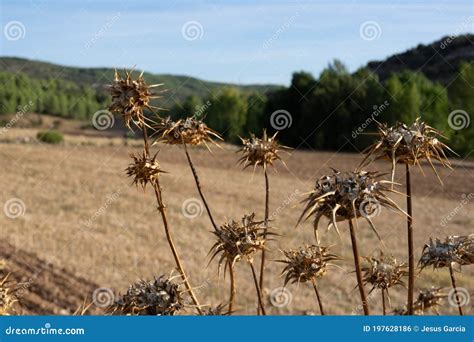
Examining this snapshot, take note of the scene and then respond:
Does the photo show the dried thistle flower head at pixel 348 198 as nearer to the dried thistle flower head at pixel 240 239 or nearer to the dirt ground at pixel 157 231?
the dirt ground at pixel 157 231

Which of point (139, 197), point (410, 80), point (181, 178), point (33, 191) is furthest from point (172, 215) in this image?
point (410, 80)

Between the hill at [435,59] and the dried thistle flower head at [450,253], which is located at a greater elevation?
the hill at [435,59]

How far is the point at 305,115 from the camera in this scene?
69000 millimetres

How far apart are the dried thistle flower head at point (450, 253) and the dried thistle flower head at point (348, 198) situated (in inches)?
23.9

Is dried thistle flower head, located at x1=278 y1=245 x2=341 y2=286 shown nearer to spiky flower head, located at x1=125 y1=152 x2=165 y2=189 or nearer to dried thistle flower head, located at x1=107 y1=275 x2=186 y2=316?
dried thistle flower head, located at x1=107 y1=275 x2=186 y2=316

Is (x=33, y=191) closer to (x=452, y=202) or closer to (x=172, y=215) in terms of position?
(x=172, y=215)

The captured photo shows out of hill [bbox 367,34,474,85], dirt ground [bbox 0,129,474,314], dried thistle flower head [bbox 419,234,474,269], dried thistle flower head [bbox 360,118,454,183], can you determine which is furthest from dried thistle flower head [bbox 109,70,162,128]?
hill [bbox 367,34,474,85]

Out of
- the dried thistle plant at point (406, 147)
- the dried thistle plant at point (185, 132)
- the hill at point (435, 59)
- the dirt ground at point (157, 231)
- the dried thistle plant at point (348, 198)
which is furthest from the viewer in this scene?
the hill at point (435, 59)

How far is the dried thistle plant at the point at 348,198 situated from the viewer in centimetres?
192

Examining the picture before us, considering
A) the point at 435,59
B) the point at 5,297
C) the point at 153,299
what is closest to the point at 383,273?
the point at 153,299

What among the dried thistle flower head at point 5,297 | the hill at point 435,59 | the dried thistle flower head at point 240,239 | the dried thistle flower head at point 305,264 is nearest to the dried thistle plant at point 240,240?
the dried thistle flower head at point 240,239

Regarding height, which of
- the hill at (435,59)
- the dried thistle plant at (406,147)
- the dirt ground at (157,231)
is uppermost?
the hill at (435,59)

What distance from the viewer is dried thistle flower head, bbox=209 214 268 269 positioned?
2.46 m

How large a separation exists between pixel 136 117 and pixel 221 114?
242 feet
